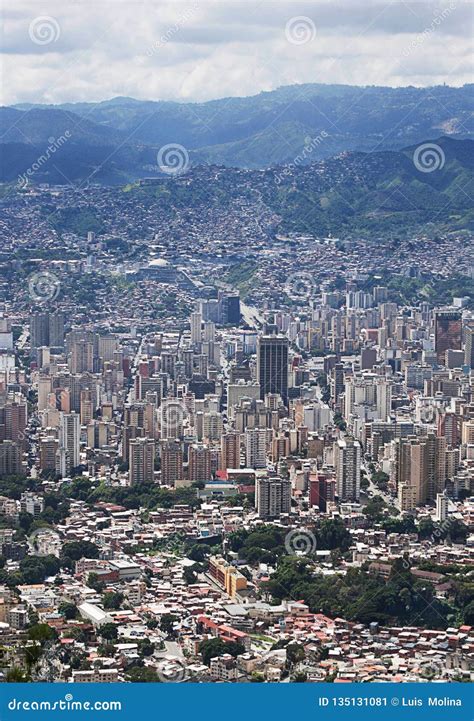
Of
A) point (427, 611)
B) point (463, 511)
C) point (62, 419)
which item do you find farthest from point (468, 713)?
point (62, 419)

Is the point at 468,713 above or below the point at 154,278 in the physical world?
below

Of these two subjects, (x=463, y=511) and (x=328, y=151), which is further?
(x=328, y=151)

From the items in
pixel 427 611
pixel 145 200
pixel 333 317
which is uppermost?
pixel 145 200

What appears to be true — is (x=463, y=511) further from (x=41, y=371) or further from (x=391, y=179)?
(x=391, y=179)

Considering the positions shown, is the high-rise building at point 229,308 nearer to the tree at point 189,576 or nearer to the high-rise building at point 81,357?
the high-rise building at point 81,357

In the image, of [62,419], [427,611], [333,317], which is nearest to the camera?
[427,611]

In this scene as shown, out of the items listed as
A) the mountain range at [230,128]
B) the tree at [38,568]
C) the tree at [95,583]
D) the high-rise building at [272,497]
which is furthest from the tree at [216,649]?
the mountain range at [230,128]

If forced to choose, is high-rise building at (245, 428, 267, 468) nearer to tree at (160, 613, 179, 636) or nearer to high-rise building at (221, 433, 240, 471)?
high-rise building at (221, 433, 240, 471)

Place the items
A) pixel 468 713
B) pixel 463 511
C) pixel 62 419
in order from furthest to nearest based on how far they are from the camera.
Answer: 1. pixel 62 419
2. pixel 463 511
3. pixel 468 713

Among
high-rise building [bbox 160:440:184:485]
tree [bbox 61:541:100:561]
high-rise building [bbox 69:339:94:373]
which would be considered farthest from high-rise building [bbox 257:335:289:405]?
tree [bbox 61:541:100:561]
